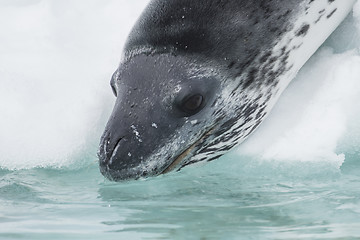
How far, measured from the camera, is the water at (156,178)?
2.92 meters

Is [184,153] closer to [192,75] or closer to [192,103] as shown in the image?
[192,103]

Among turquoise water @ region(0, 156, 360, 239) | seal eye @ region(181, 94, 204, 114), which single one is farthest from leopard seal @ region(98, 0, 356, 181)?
turquoise water @ region(0, 156, 360, 239)

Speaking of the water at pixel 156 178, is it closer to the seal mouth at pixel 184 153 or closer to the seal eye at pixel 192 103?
the seal mouth at pixel 184 153

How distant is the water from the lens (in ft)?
9.58

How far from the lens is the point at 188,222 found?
117 inches

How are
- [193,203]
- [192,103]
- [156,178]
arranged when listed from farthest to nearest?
[156,178], [192,103], [193,203]

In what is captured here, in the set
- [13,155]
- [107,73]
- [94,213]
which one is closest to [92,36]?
[107,73]

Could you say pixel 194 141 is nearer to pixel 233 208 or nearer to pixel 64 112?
pixel 233 208

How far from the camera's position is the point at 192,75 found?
348cm

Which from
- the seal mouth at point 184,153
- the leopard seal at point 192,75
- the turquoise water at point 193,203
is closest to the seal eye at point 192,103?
the leopard seal at point 192,75

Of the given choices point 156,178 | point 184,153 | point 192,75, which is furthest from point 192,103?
point 156,178

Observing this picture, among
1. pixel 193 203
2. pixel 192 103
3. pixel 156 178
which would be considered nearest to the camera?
pixel 193 203

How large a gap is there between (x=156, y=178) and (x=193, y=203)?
53 centimetres

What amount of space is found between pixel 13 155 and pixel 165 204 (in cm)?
121
